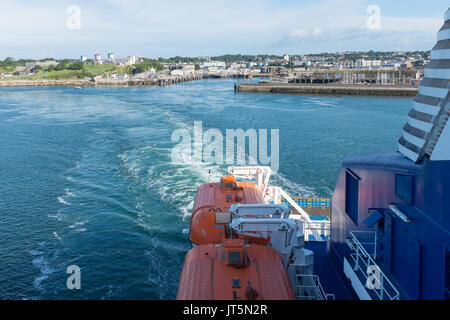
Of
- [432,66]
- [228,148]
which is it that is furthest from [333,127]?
[432,66]

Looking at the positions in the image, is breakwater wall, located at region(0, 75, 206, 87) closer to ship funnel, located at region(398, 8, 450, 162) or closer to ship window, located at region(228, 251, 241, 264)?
ship window, located at region(228, 251, 241, 264)

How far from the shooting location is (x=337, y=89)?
279 ft

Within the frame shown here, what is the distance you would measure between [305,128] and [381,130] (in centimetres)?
819

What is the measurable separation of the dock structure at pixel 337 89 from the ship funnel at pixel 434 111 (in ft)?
253

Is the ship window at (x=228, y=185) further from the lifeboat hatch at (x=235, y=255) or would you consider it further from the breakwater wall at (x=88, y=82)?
the breakwater wall at (x=88, y=82)

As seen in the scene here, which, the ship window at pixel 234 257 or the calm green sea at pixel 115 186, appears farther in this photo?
the calm green sea at pixel 115 186

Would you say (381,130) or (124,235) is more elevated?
(381,130)

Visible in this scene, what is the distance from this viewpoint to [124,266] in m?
15.0

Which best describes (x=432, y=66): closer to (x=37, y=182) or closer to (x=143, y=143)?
(x=37, y=182)

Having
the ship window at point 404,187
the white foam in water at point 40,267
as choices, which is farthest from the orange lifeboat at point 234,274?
the white foam in water at point 40,267

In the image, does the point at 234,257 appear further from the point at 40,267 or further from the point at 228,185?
the point at 40,267

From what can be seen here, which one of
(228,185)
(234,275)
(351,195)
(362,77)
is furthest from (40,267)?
(362,77)

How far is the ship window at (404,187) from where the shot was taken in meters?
5.66
